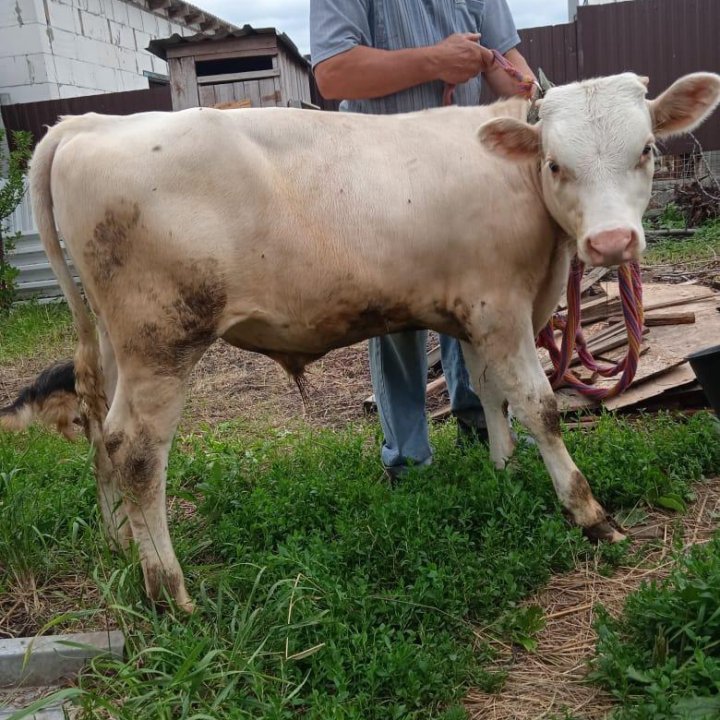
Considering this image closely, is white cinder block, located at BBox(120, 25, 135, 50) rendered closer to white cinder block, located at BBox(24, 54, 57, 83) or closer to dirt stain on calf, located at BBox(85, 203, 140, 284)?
white cinder block, located at BBox(24, 54, 57, 83)

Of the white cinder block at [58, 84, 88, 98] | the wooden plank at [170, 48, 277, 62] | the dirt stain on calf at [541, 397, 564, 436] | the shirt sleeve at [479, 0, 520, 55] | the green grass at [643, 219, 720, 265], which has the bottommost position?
the green grass at [643, 219, 720, 265]

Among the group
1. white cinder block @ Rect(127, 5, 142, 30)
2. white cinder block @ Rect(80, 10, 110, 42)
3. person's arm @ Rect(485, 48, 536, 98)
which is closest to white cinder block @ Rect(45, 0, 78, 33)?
white cinder block @ Rect(80, 10, 110, 42)

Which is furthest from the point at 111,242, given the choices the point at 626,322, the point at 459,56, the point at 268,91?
the point at 268,91

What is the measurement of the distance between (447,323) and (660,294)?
3.19 m

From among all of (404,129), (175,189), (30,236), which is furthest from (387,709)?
(30,236)

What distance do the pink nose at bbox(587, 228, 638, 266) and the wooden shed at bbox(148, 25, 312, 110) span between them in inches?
258

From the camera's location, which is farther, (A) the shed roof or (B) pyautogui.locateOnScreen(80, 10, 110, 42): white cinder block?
(B) pyautogui.locateOnScreen(80, 10, 110, 42): white cinder block

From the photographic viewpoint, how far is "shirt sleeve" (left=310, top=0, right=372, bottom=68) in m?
3.25

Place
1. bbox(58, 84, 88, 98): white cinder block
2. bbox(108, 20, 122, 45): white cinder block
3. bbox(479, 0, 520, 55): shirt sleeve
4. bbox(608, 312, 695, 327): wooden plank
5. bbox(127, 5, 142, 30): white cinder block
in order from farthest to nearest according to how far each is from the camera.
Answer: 1. bbox(127, 5, 142, 30): white cinder block
2. bbox(108, 20, 122, 45): white cinder block
3. bbox(58, 84, 88, 98): white cinder block
4. bbox(608, 312, 695, 327): wooden plank
5. bbox(479, 0, 520, 55): shirt sleeve

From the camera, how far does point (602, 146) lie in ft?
8.88

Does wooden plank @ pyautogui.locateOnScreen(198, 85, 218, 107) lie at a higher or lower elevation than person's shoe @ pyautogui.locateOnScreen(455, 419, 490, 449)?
higher

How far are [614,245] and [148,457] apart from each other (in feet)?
5.58

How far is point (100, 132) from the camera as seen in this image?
8.76 feet

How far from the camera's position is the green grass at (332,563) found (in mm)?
2266
